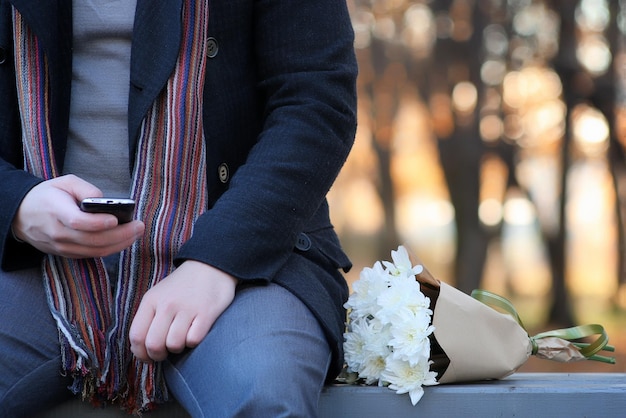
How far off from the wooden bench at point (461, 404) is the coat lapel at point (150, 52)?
50 cm

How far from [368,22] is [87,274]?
7.14 metres

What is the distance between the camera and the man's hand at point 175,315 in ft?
4.85

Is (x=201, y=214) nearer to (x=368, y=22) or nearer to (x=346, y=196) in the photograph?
(x=368, y=22)

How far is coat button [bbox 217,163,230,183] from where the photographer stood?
5.83 feet

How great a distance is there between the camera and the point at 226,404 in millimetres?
1400

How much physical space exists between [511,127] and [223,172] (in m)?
6.62

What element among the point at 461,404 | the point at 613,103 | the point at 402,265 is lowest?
the point at 613,103

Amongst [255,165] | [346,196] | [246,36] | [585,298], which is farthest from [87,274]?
[346,196]

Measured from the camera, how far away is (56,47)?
1.70 metres

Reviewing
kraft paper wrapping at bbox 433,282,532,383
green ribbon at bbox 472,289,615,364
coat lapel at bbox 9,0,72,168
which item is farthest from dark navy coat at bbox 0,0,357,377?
green ribbon at bbox 472,289,615,364

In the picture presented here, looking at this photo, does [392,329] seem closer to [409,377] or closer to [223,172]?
[409,377]

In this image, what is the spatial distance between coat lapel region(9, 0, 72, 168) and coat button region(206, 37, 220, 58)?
0.26 metres

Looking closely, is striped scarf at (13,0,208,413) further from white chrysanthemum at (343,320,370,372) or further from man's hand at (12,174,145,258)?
white chrysanthemum at (343,320,370,372)

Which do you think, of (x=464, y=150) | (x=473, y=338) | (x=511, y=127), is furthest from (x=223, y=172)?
(x=511, y=127)
